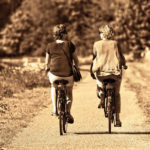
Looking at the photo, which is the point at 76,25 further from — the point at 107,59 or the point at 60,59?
the point at 60,59

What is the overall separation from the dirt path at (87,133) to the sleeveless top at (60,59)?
1.07 meters

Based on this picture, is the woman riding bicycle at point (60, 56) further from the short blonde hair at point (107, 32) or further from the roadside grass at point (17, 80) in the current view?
the roadside grass at point (17, 80)

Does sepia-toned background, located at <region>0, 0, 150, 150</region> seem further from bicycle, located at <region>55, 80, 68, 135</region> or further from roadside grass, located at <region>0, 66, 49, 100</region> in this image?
bicycle, located at <region>55, 80, 68, 135</region>

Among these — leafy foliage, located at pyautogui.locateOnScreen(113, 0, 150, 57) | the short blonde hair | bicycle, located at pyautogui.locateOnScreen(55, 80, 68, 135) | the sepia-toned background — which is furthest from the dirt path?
leafy foliage, located at pyautogui.locateOnScreen(113, 0, 150, 57)

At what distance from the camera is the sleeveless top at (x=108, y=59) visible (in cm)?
1023

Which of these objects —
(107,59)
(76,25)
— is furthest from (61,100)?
(76,25)

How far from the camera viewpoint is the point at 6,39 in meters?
76.6

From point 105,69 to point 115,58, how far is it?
0.26 metres

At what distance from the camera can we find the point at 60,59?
32.9 feet

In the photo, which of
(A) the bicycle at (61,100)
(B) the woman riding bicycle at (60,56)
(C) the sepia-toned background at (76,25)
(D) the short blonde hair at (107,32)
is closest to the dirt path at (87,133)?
(A) the bicycle at (61,100)

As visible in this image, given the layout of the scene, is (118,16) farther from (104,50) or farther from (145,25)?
(104,50)

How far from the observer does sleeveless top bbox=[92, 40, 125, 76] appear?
10.2 m

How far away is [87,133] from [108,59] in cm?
132

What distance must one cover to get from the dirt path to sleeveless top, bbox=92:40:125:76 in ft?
3.52
